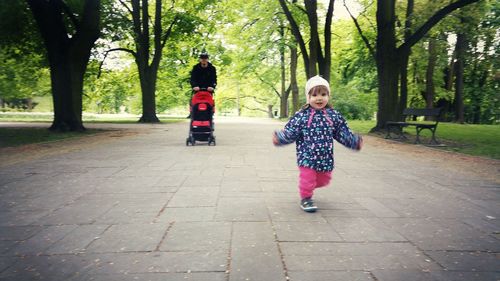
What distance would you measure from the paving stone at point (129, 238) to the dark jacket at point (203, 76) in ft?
22.3

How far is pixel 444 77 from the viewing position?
32312 millimetres

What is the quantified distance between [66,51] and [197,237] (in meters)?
14.0

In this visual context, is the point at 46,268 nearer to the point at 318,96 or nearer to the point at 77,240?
the point at 77,240

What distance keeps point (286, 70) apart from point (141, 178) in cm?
3781

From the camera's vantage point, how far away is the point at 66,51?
14.5 meters

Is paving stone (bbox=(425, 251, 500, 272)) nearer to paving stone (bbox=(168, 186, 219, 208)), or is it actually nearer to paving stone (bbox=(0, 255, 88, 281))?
paving stone (bbox=(168, 186, 219, 208))

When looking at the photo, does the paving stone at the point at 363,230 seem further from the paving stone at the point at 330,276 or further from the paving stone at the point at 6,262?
the paving stone at the point at 6,262

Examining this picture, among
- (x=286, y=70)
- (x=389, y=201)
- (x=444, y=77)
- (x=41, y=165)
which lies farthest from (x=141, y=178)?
(x=286, y=70)

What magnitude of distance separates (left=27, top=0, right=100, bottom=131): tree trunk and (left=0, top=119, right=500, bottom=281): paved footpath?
9.08 m

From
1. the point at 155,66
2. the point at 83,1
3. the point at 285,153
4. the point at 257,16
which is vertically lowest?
the point at 285,153

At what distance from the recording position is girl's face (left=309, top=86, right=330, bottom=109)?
161 inches

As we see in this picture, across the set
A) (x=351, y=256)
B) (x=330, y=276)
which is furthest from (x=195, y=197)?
(x=330, y=276)

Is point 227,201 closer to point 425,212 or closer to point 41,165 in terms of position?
point 425,212

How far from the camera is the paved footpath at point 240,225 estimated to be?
2.61 metres
